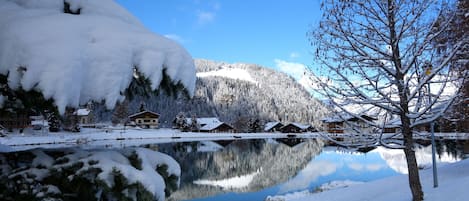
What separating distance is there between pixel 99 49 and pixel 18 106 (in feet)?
2.78

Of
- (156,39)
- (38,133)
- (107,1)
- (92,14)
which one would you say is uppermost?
(107,1)

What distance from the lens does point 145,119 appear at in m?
76.4

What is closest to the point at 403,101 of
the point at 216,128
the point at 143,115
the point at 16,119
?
the point at 16,119

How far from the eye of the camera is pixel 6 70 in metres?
2.48

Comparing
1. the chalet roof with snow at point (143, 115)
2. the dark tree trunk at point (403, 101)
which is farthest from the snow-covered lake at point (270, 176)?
the chalet roof with snow at point (143, 115)

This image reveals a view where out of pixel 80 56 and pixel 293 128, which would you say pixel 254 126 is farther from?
pixel 80 56

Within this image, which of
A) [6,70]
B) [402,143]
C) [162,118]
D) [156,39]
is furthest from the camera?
[162,118]

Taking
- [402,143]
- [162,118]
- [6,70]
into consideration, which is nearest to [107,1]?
[6,70]

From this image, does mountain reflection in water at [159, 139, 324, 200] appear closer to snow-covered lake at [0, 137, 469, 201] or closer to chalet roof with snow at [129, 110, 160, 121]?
snow-covered lake at [0, 137, 469, 201]

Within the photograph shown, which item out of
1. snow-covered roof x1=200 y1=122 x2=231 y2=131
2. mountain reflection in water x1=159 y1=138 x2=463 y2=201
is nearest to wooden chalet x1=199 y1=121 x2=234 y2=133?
snow-covered roof x1=200 y1=122 x2=231 y2=131

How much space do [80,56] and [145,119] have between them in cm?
7686

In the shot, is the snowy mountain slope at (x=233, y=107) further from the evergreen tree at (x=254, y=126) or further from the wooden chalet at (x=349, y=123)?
the wooden chalet at (x=349, y=123)

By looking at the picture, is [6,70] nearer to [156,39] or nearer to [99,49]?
[99,49]

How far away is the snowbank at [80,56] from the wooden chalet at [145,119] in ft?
246
